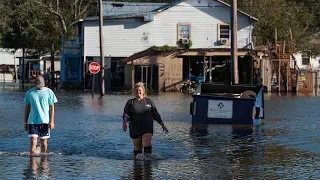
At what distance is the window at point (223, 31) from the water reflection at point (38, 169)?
41659 mm

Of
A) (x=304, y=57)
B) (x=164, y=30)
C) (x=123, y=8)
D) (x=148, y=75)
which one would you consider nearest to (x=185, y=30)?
(x=164, y=30)

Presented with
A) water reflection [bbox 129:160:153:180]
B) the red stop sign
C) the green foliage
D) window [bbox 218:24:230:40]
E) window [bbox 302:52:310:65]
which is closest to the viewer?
water reflection [bbox 129:160:153:180]

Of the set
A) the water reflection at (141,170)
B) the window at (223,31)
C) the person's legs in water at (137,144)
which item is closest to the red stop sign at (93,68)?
the window at (223,31)

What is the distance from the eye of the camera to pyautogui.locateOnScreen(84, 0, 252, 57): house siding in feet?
179

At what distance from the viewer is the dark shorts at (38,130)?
544 inches

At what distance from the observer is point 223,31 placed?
180 ft

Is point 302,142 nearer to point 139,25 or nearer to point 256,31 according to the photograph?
point 139,25

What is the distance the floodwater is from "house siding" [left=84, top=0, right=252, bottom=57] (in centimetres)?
3060

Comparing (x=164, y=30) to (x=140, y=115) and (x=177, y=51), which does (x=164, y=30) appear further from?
(x=140, y=115)

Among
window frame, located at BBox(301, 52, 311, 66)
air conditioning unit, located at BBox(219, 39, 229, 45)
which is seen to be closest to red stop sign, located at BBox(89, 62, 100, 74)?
air conditioning unit, located at BBox(219, 39, 229, 45)

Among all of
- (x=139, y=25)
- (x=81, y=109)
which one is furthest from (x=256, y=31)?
(x=81, y=109)

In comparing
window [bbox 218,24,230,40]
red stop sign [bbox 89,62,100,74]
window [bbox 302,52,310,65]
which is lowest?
red stop sign [bbox 89,62,100,74]

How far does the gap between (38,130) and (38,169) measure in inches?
60.7

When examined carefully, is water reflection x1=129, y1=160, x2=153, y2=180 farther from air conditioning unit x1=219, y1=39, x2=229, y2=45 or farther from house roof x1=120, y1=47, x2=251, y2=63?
air conditioning unit x1=219, y1=39, x2=229, y2=45
